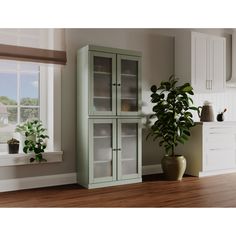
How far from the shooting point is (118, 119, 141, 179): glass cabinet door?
427 centimetres

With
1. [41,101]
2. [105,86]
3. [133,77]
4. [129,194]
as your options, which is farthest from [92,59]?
[129,194]

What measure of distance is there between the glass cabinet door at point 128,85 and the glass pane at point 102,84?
12 cm

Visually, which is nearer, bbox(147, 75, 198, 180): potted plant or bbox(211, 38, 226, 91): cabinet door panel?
bbox(147, 75, 198, 180): potted plant

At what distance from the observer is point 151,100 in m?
4.77

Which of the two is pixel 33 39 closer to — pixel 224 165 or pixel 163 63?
pixel 163 63

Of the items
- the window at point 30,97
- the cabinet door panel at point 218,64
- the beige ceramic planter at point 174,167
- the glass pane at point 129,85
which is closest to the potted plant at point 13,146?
the window at point 30,97

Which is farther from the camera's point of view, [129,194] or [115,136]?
[115,136]

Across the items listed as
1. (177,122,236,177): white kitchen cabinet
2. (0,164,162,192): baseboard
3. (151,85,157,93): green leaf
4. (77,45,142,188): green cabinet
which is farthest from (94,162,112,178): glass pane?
(177,122,236,177): white kitchen cabinet

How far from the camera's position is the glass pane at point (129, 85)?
4332mm

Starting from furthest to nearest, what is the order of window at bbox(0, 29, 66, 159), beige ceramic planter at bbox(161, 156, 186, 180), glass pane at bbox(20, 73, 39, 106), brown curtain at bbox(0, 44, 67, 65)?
beige ceramic planter at bbox(161, 156, 186, 180) < glass pane at bbox(20, 73, 39, 106) < window at bbox(0, 29, 66, 159) < brown curtain at bbox(0, 44, 67, 65)

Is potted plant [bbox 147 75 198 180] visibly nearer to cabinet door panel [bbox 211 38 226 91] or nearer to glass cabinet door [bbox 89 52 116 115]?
glass cabinet door [bbox 89 52 116 115]

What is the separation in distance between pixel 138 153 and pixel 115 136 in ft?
1.49

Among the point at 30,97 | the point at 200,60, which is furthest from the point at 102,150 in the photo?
the point at 200,60

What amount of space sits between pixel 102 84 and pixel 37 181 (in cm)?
146
